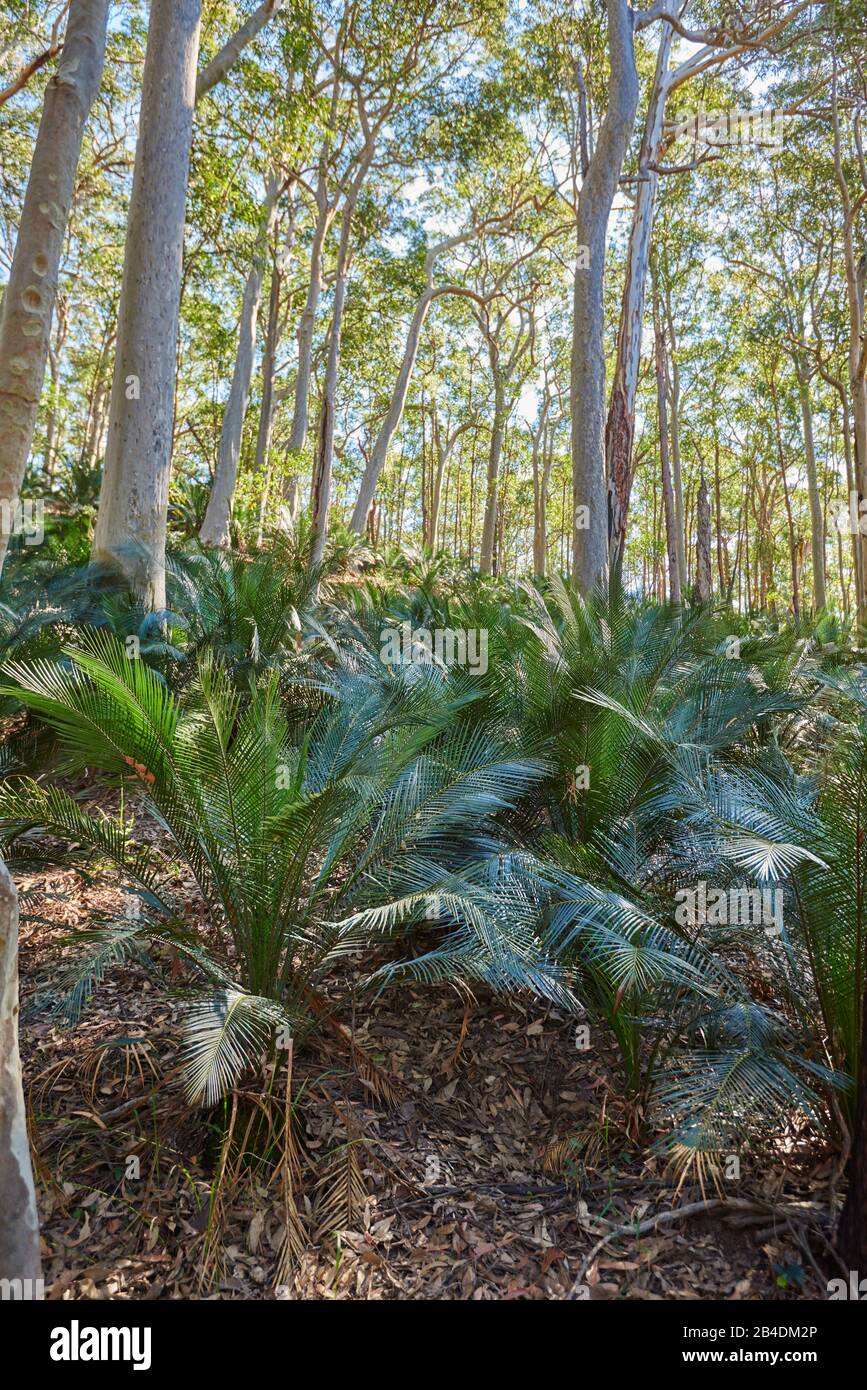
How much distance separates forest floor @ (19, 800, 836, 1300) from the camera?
1895 millimetres

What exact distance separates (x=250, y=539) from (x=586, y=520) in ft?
17.8

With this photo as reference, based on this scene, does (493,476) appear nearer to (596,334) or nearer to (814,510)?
(814,510)

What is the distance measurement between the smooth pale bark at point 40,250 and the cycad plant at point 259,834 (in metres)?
1.00

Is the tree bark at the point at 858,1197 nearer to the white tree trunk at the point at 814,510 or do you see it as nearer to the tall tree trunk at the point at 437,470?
the white tree trunk at the point at 814,510

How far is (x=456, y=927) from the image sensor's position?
314cm

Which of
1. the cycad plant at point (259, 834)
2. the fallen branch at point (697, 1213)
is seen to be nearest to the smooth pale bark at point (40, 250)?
the cycad plant at point (259, 834)

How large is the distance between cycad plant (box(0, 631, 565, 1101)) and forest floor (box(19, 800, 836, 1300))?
309 millimetres

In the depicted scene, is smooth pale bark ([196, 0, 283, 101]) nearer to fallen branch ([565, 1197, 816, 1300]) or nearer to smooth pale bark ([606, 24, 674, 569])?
smooth pale bark ([606, 24, 674, 569])

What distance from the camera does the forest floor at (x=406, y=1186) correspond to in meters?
Answer: 1.89

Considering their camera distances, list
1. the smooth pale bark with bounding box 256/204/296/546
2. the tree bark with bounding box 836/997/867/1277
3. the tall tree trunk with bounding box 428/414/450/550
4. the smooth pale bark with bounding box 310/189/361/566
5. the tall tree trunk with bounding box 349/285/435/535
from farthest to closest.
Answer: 1. the tall tree trunk with bounding box 428/414/450/550
2. the tall tree trunk with bounding box 349/285/435/535
3. the smooth pale bark with bounding box 256/204/296/546
4. the smooth pale bark with bounding box 310/189/361/566
5. the tree bark with bounding box 836/997/867/1277

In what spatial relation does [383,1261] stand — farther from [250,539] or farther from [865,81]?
[865,81]

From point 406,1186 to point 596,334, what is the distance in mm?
8153

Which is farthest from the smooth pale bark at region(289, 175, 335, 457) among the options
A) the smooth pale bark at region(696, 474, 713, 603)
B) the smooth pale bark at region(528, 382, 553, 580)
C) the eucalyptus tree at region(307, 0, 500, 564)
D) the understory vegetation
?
the understory vegetation

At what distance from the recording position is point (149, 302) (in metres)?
5.63
